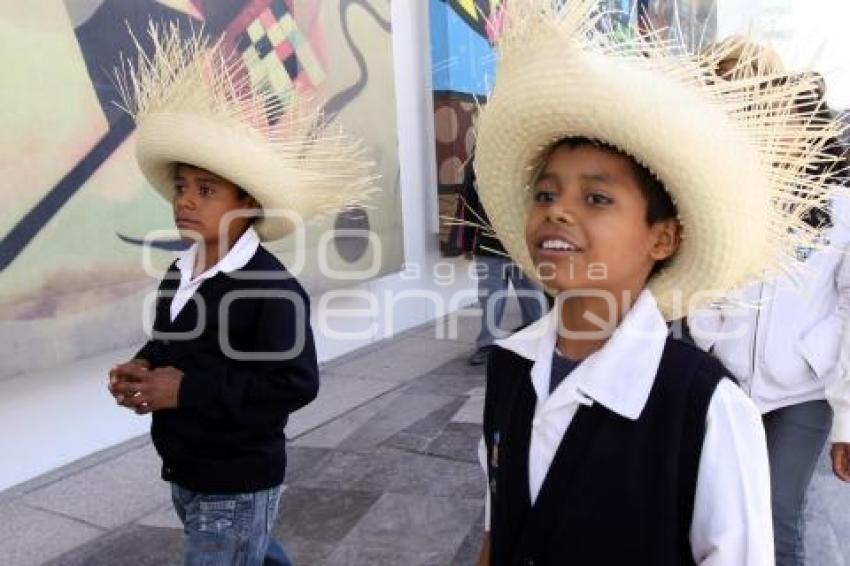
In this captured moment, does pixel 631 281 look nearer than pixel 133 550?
Yes

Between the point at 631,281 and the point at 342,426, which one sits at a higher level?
the point at 631,281

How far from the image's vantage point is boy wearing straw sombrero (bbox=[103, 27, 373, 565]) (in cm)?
193

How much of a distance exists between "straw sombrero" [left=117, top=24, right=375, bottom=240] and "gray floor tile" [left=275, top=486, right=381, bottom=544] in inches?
55.1

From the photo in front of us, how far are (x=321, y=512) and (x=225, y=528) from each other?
1.38 m

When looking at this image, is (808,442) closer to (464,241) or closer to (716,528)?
(716,528)

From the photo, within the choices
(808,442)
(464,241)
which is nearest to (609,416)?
A: (808,442)

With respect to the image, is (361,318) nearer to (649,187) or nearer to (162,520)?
(162,520)

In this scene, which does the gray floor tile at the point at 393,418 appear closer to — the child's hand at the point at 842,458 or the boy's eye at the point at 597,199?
the child's hand at the point at 842,458

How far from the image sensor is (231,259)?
204 centimetres

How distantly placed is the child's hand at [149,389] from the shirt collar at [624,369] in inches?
38.8

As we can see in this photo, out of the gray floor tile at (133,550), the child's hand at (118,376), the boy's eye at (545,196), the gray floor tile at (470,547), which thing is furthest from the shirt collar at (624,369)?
the gray floor tile at (133,550)

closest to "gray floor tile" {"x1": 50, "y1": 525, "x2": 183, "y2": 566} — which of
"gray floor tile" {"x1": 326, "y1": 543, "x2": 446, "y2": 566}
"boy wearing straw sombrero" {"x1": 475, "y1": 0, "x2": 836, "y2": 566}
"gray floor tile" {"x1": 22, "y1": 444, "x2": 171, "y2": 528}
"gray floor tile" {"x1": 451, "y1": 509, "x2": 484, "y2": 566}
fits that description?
"gray floor tile" {"x1": 22, "y1": 444, "x2": 171, "y2": 528}

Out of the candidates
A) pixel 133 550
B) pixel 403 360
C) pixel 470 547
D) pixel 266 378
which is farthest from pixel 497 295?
pixel 266 378

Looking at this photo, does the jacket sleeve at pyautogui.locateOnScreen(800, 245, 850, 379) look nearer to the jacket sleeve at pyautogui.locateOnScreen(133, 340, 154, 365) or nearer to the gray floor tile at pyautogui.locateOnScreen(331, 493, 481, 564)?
the gray floor tile at pyautogui.locateOnScreen(331, 493, 481, 564)
